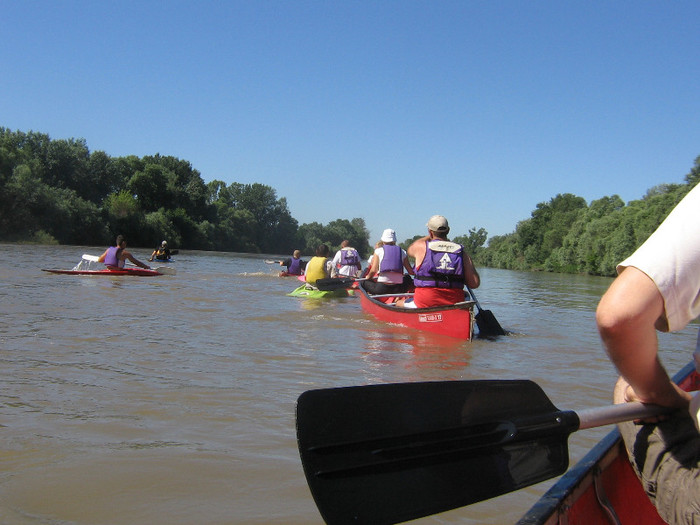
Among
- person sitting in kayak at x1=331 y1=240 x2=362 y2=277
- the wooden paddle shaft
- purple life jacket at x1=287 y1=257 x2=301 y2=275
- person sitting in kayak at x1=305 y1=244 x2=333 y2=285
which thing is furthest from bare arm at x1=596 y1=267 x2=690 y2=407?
purple life jacket at x1=287 y1=257 x2=301 y2=275

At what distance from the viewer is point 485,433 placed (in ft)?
6.11

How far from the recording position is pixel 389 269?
35.2 feet

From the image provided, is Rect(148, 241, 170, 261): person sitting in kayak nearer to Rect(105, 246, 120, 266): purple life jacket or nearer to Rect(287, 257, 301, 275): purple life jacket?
Rect(287, 257, 301, 275): purple life jacket

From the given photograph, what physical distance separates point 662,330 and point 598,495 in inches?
32.5

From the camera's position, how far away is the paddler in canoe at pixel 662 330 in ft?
4.51

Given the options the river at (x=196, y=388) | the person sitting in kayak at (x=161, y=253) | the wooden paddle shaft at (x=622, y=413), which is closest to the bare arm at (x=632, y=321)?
the wooden paddle shaft at (x=622, y=413)

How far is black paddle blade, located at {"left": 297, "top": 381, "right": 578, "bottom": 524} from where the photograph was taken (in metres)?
1.68

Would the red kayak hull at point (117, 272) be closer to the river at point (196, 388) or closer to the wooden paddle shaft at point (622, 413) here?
the river at point (196, 388)

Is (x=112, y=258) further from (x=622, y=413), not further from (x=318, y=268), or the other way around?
(x=622, y=413)

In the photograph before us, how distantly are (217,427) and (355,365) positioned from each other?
241cm

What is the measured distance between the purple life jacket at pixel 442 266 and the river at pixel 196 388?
0.78 metres

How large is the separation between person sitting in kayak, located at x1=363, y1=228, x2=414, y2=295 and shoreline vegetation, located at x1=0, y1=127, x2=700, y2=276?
37.3 m

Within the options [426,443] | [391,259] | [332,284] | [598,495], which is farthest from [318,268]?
[426,443]

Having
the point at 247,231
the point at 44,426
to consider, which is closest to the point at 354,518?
the point at 44,426
